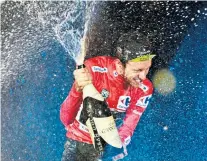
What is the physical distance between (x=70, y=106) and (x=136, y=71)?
25 centimetres

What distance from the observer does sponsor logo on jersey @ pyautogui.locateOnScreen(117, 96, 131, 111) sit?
5.45ft

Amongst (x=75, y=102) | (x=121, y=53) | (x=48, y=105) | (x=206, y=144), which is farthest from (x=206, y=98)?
(x=48, y=105)

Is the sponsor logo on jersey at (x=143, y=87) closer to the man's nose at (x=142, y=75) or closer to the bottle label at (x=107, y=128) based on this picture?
the man's nose at (x=142, y=75)

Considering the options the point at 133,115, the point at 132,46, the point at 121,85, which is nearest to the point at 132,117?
the point at 133,115

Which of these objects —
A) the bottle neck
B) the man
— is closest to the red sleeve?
the man

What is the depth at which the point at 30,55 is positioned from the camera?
72.4 inches

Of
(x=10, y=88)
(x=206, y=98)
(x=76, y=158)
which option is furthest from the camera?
(x=10, y=88)

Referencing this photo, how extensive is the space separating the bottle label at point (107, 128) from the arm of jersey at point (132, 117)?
37 mm

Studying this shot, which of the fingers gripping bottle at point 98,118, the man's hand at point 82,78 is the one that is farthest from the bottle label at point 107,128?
the man's hand at point 82,78

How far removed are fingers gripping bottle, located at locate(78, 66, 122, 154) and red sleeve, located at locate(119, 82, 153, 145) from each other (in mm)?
35

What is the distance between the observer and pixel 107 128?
1.63 m

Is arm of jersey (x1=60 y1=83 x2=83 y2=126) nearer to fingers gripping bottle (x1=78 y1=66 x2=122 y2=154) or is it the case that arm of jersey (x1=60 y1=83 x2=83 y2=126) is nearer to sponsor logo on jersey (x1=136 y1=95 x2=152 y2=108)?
fingers gripping bottle (x1=78 y1=66 x2=122 y2=154)

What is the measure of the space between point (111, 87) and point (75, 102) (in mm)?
127

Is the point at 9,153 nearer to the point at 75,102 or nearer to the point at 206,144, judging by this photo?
the point at 75,102
